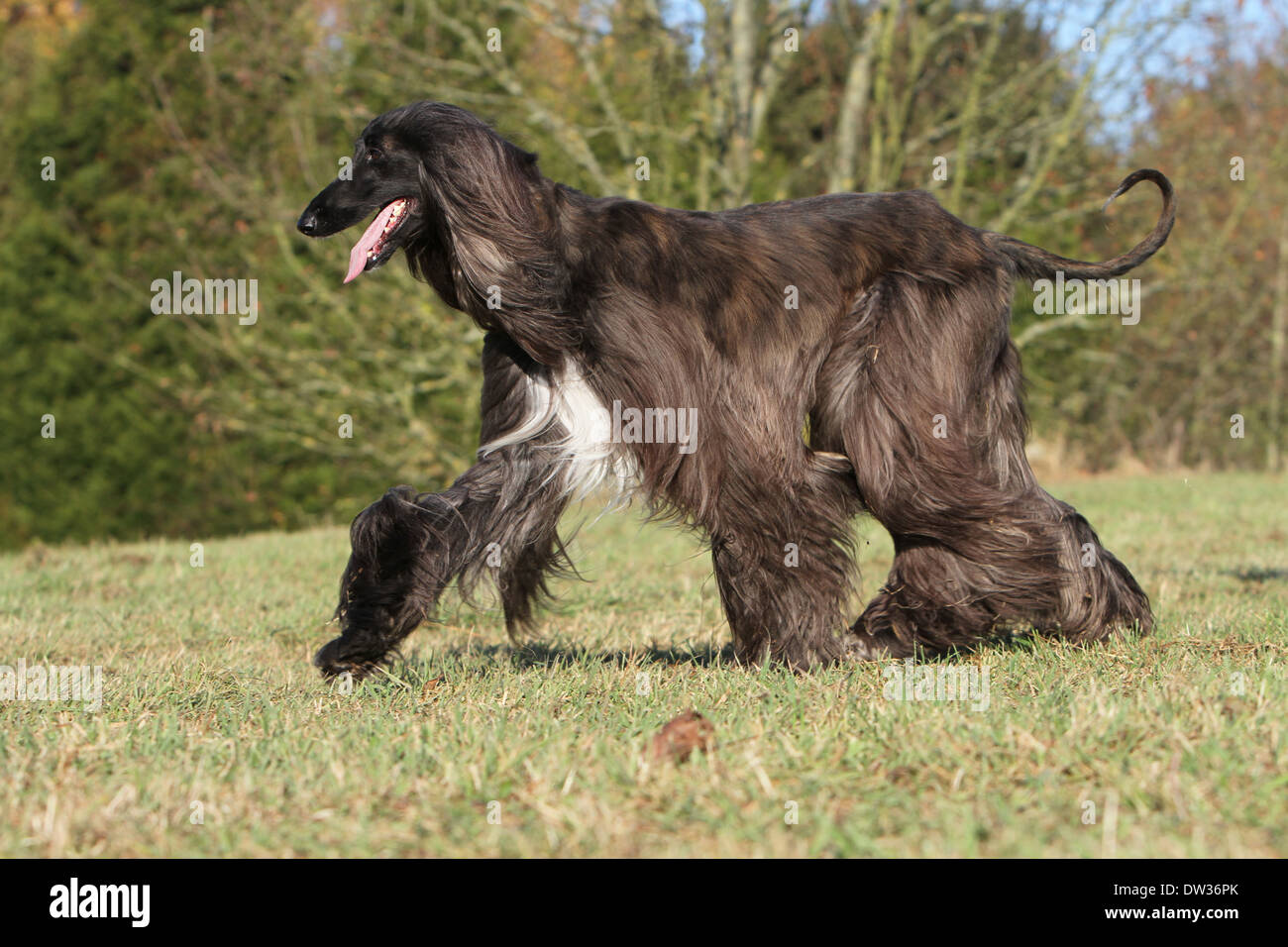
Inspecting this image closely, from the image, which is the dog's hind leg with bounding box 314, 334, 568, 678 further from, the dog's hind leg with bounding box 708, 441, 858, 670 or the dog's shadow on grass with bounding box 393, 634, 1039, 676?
the dog's hind leg with bounding box 708, 441, 858, 670

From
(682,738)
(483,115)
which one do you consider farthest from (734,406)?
(483,115)

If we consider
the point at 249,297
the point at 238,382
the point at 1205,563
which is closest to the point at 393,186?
the point at 1205,563

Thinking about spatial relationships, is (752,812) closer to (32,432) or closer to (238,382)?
(238,382)

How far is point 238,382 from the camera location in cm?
1117

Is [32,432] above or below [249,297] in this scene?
below

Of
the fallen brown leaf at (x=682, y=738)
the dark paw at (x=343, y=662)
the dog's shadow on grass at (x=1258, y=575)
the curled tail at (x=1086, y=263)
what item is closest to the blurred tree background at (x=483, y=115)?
the dog's shadow on grass at (x=1258, y=575)

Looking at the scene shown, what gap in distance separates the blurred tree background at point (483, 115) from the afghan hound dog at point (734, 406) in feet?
19.5

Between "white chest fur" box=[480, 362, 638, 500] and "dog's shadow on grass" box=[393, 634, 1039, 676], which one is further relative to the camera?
"dog's shadow on grass" box=[393, 634, 1039, 676]

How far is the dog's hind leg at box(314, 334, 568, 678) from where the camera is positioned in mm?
3121

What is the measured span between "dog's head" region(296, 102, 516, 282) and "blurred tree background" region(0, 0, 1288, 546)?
237 inches

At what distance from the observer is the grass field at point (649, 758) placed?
1943mm

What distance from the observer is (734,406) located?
3170mm

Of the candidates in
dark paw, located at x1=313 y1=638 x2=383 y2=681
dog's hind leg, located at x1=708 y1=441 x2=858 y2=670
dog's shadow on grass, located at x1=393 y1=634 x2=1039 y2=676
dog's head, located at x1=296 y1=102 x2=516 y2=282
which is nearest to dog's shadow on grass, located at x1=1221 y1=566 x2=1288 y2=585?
dog's shadow on grass, located at x1=393 y1=634 x2=1039 y2=676

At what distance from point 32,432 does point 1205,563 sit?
9.56 meters
